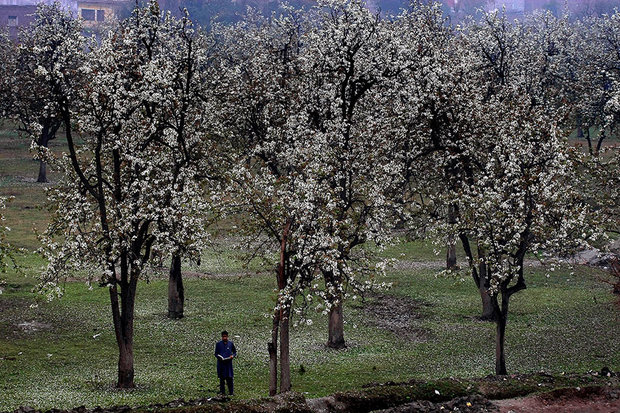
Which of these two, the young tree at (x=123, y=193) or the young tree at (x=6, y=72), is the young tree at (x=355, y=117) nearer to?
the young tree at (x=123, y=193)

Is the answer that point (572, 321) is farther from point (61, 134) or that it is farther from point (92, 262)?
point (61, 134)

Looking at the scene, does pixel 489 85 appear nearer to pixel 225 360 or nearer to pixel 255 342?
pixel 255 342

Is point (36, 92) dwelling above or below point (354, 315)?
above

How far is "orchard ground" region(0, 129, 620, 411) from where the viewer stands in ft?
107

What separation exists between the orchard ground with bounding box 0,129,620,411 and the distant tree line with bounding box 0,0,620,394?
2.06 metres

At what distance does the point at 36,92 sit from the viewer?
78.9 meters

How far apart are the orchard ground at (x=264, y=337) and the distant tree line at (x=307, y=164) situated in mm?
2062

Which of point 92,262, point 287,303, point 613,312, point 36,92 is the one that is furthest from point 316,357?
point 36,92

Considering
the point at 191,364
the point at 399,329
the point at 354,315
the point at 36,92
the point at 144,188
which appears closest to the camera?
the point at 144,188

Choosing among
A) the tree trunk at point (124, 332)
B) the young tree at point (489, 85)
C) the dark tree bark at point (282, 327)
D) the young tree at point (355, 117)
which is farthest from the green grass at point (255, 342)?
the young tree at point (355, 117)

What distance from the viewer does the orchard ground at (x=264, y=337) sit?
107 ft

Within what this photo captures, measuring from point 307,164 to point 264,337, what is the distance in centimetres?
1407

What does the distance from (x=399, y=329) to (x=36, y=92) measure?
170ft

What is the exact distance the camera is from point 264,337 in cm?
4197
